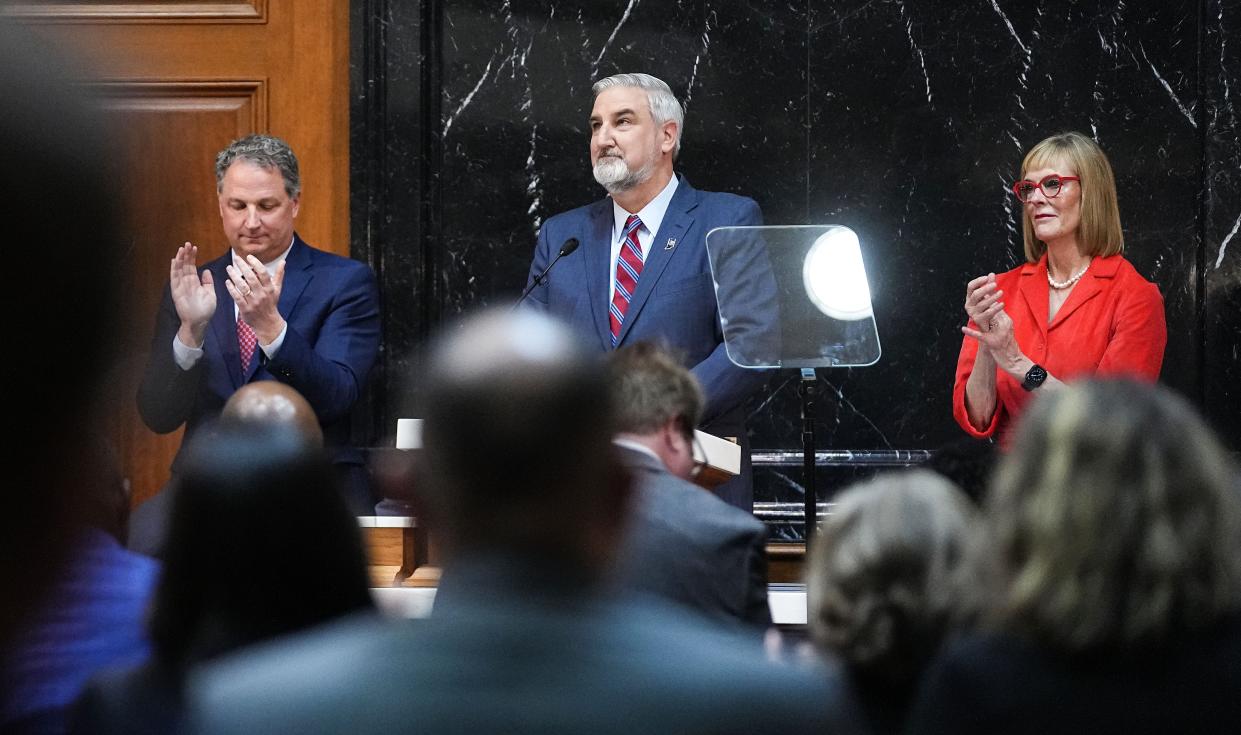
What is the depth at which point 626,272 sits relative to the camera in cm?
430

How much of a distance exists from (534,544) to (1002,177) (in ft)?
16.2

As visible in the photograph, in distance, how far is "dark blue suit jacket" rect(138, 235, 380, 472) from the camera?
3.87 metres

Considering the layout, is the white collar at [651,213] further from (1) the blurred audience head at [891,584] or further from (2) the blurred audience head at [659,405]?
(1) the blurred audience head at [891,584]

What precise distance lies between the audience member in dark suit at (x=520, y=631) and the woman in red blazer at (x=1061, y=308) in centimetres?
320

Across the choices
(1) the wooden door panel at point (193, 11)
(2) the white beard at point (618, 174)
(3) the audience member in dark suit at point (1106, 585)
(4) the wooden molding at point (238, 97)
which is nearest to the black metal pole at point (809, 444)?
(2) the white beard at point (618, 174)

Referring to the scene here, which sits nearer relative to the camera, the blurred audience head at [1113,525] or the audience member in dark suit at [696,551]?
the blurred audience head at [1113,525]

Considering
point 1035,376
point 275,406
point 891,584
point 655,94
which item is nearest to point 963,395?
point 1035,376

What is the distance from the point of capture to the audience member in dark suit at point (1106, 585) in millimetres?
1497

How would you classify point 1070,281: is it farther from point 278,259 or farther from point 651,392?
point 278,259

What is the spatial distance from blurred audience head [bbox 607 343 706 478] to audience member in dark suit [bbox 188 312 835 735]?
1.75 meters

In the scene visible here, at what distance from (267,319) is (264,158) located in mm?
698

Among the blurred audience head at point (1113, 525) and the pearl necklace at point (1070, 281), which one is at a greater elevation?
the pearl necklace at point (1070, 281)

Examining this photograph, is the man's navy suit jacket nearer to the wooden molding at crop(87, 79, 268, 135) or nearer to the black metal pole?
the black metal pole

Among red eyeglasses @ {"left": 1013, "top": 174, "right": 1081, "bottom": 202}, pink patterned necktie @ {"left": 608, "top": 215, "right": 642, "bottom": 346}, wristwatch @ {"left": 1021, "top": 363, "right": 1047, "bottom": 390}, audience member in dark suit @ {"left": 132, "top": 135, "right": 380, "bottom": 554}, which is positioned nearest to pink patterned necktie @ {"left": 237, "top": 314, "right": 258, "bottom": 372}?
audience member in dark suit @ {"left": 132, "top": 135, "right": 380, "bottom": 554}
